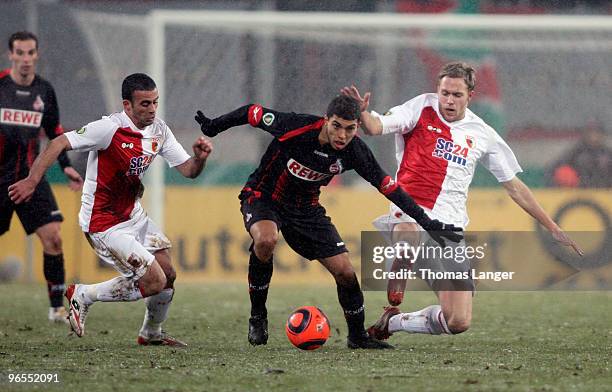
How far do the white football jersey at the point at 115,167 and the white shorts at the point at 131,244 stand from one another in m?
0.06

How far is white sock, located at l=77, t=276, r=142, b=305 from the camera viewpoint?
807cm

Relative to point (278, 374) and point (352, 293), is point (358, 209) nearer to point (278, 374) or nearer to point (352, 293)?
point (352, 293)

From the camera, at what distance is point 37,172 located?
7.76m

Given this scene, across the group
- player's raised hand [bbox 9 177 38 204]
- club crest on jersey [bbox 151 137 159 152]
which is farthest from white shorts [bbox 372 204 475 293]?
player's raised hand [bbox 9 177 38 204]

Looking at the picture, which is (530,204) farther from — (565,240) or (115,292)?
(115,292)

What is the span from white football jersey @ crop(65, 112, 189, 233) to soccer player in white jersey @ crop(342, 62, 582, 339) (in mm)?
1627

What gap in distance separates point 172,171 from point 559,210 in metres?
5.26

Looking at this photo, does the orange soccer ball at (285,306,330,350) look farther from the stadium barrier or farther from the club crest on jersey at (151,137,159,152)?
the stadium barrier

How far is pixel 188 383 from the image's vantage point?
6.41 meters

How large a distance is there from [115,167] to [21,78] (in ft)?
8.70

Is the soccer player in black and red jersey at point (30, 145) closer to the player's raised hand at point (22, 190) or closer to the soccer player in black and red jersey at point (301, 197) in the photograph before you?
the player's raised hand at point (22, 190)

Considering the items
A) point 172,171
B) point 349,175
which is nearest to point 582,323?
point 349,175

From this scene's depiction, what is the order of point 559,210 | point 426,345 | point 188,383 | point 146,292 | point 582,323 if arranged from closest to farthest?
1. point 188,383
2. point 146,292
3. point 426,345
4. point 582,323
5. point 559,210

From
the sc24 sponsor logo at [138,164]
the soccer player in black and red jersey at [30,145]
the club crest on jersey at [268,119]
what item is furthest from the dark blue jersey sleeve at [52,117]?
the club crest on jersey at [268,119]
